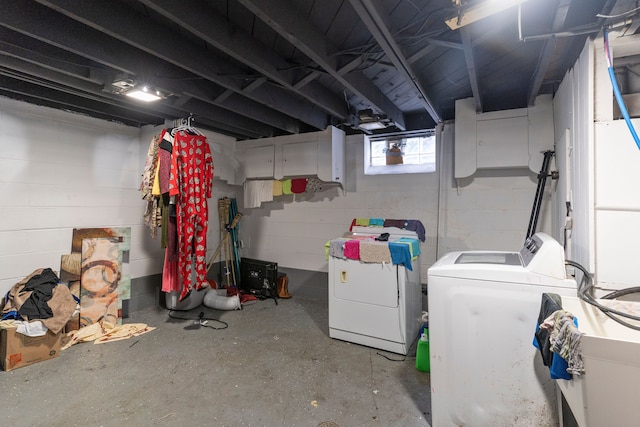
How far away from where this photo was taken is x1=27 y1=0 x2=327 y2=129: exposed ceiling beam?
165 centimetres

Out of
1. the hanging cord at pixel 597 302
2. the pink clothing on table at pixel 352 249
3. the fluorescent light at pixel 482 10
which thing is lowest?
the hanging cord at pixel 597 302

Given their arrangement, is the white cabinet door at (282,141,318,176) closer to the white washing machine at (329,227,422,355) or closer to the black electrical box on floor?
the black electrical box on floor

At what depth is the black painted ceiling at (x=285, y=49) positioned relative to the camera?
1710 millimetres

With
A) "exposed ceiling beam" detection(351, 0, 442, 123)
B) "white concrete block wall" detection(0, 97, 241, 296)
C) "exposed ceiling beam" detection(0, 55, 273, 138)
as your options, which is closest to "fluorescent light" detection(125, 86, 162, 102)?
"exposed ceiling beam" detection(0, 55, 273, 138)

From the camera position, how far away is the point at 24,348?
96.0 inches

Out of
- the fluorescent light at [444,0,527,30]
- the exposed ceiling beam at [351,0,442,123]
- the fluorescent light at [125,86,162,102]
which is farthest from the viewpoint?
the fluorescent light at [125,86,162,102]

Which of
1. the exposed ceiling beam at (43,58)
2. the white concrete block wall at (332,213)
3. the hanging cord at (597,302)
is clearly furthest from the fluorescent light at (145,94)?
the hanging cord at (597,302)

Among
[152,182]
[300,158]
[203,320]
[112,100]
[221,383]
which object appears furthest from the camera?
[300,158]

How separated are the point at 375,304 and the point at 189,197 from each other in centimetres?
204

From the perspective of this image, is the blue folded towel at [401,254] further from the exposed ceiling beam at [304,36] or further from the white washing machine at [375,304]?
the exposed ceiling beam at [304,36]

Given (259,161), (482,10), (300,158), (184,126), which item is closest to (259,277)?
(259,161)

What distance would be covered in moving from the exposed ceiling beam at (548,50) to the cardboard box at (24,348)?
13.8 feet

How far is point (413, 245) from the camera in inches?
110

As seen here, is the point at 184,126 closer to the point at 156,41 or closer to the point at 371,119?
the point at 156,41
